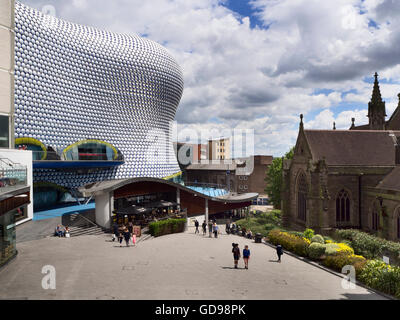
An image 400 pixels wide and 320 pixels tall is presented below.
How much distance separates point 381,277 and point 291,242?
737 cm

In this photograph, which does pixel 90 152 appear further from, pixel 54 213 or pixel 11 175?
pixel 11 175

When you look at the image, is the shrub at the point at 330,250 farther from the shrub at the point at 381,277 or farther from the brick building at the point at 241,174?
the brick building at the point at 241,174

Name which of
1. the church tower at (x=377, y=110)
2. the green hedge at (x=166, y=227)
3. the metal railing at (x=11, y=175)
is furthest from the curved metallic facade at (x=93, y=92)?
the church tower at (x=377, y=110)

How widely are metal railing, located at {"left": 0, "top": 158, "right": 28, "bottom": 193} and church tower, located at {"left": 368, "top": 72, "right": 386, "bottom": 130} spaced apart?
53916 mm

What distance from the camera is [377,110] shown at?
2000 inches

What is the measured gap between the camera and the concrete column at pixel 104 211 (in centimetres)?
2512

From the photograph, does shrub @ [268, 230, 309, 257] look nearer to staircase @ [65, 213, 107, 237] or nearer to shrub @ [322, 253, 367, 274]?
shrub @ [322, 253, 367, 274]

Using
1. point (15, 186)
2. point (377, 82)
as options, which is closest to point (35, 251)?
point (15, 186)

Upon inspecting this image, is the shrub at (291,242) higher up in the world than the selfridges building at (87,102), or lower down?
lower down

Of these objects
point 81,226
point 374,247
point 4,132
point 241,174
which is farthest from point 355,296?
point 241,174

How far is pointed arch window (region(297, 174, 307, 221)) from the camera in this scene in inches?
1426

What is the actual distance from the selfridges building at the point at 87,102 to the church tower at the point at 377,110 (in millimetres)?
36687
